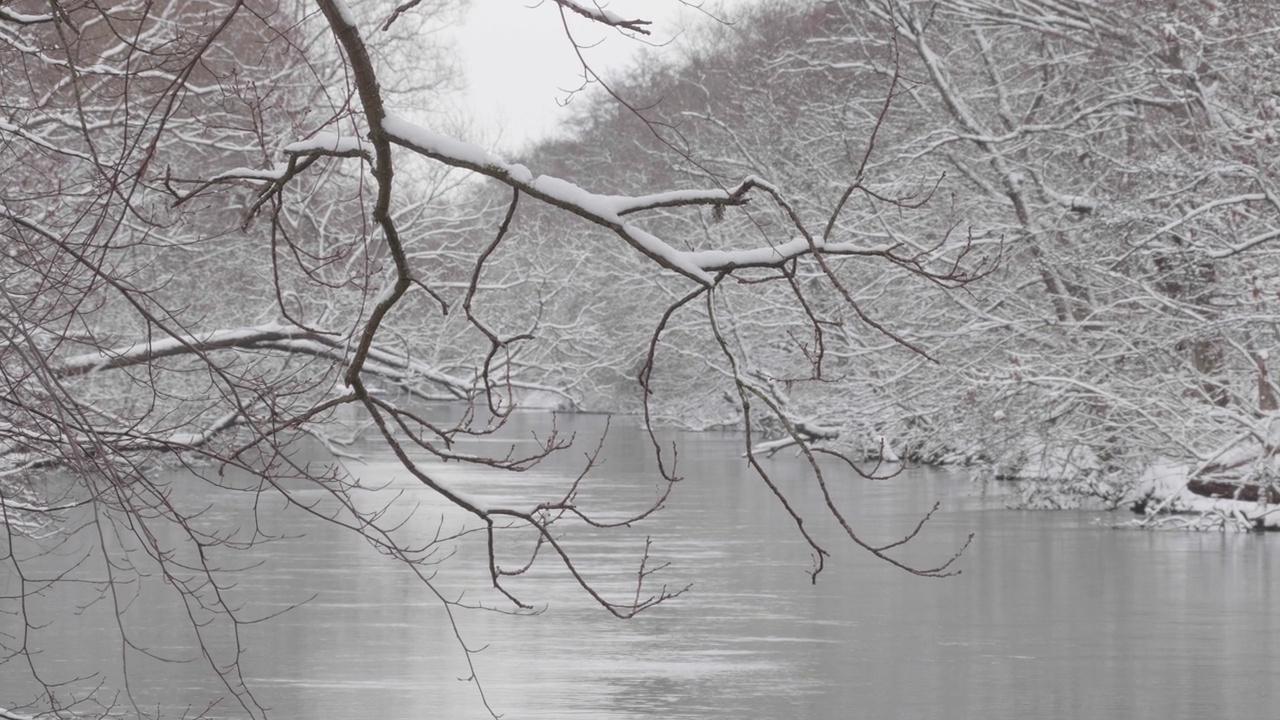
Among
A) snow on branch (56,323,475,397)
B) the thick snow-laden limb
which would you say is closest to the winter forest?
snow on branch (56,323,475,397)

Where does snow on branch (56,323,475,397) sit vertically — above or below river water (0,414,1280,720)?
above

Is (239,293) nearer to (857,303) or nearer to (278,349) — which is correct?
(278,349)

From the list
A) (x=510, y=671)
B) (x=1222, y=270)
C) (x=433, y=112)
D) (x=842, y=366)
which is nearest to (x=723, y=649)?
(x=510, y=671)

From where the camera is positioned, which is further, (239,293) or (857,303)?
(239,293)

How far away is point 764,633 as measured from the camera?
1344 cm

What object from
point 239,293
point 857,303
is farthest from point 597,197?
point 239,293

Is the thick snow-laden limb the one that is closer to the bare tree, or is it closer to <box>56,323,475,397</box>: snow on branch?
the bare tree

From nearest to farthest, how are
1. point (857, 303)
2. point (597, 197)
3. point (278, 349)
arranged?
point (597, 197)
point (857, 303)
point (278, 349)

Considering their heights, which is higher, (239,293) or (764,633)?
(239,293)

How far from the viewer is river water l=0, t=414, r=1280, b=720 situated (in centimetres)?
1082

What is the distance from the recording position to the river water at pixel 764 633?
10.8m

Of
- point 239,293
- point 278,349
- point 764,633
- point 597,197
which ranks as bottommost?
point 764,633

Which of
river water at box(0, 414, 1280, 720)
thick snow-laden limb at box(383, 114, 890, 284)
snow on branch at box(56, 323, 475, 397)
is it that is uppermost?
snow on branch at box(56, 323, 475, 397)

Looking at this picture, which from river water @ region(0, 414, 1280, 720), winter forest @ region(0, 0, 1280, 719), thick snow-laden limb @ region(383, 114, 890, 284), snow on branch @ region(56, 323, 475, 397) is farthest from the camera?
snow on branch @ region(56, 323, 475, 397)
